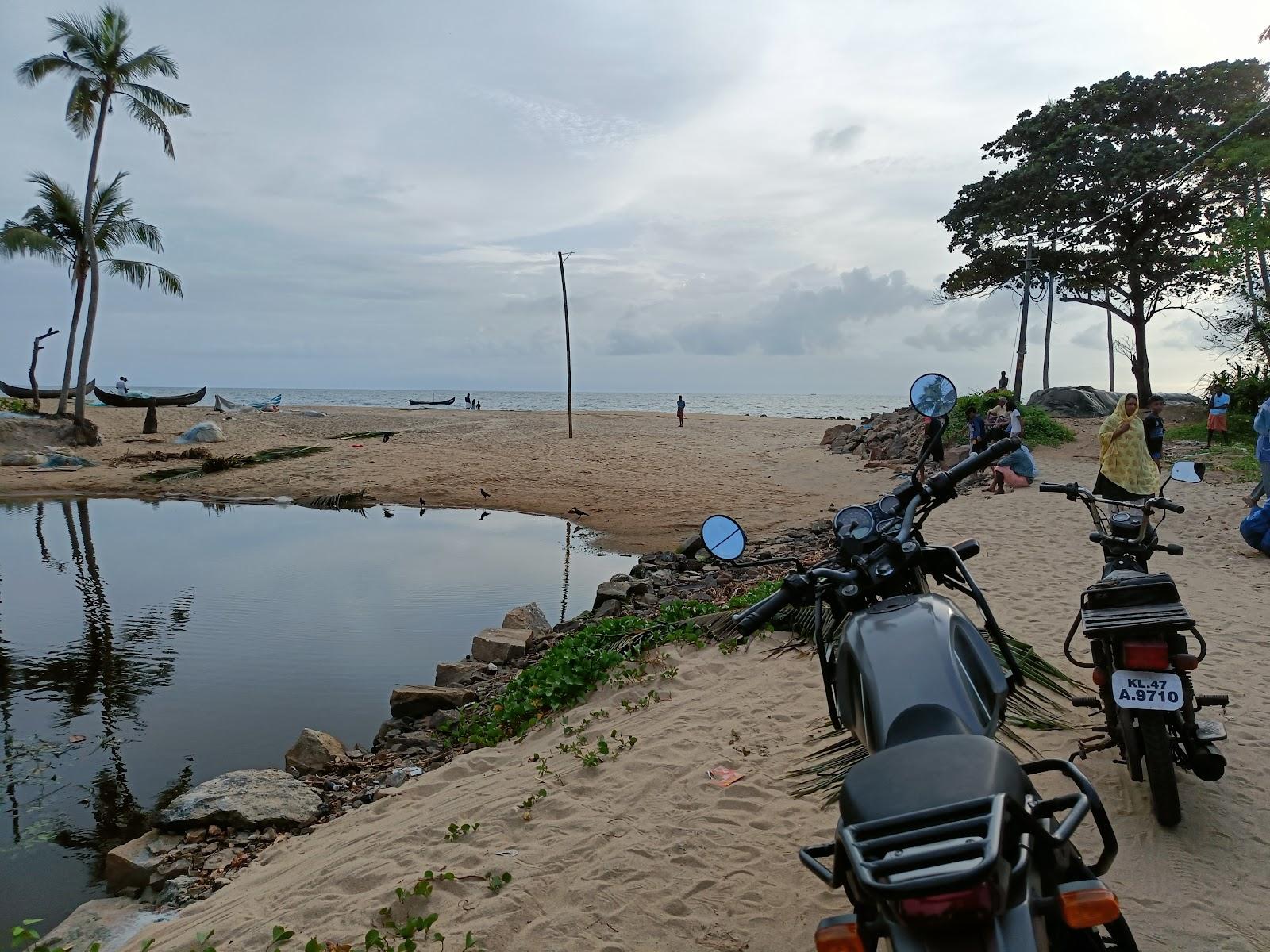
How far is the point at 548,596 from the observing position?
10000 mm

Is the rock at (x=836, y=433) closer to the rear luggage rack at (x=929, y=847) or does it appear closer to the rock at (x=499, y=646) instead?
the rock at (x=499, y=646)

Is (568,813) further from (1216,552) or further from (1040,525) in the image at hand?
(1040,525)

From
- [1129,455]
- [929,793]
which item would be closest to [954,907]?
[929,793]

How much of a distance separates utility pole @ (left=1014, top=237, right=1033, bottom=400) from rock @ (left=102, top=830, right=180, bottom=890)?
24.6 meters

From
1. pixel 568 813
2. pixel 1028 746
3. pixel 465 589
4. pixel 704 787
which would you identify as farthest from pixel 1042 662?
pixel 465 589

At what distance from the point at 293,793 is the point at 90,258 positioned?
86.2ft

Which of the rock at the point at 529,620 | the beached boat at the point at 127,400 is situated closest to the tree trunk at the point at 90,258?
the beached boat at the point at 127,400

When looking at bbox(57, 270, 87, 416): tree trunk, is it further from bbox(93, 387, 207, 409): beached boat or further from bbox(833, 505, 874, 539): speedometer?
A: bbox(833, 505, 874, 539): speedometer

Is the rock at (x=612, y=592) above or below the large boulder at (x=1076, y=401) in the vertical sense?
below

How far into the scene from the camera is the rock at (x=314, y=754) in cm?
541

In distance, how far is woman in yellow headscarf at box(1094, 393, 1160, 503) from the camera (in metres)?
7.80

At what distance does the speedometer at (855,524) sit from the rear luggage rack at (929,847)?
1.05 metres

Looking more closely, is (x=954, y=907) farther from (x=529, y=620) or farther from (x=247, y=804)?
(x=529, y=620)

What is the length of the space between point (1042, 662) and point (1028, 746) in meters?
1.12
